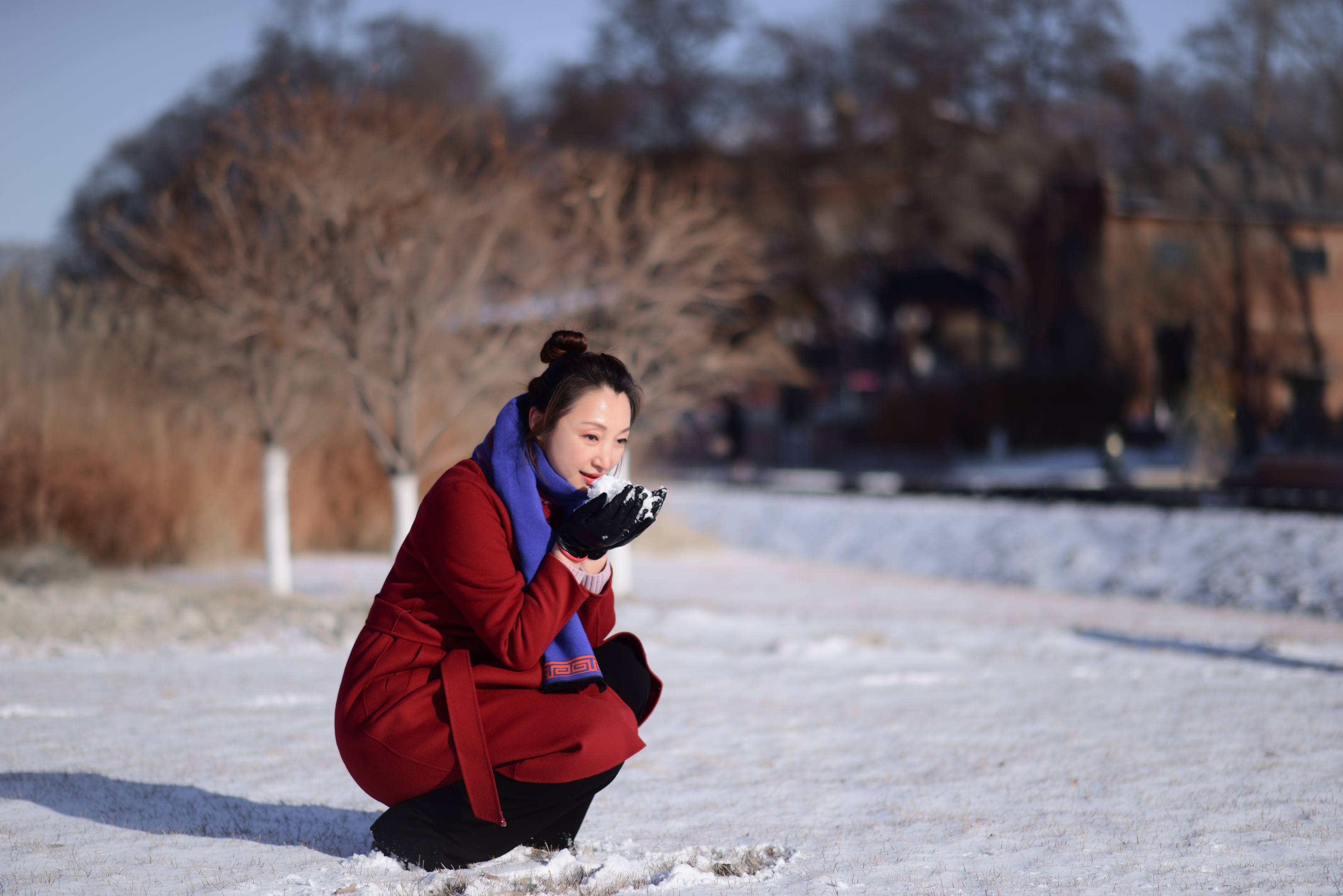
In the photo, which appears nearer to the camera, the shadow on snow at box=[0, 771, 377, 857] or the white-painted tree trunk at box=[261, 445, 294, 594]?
the shadow on snow at box=[0, 771, 377, 857]

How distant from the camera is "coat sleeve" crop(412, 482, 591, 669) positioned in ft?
9.36

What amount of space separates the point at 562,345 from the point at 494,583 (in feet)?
2.06

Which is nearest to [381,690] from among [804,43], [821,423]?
[821,423]

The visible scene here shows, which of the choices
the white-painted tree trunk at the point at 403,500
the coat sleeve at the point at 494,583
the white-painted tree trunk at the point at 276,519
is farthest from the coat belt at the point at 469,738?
the white-painted tree trunk at the point at 276,519

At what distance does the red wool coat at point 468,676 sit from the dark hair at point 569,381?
0.70ft

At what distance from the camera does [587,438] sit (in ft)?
9.73

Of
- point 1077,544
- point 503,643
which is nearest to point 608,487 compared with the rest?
point 503,643

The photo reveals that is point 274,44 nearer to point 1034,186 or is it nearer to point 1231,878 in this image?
point 1034,186

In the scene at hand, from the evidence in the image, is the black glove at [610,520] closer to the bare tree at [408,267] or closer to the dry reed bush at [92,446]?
the bare tree at [408,267]

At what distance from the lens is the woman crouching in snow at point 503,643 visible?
2879mm

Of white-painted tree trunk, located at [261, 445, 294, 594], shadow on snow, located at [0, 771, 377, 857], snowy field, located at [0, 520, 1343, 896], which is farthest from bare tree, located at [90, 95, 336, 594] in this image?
shadow on snow, located at [0, 771, 377, 857]

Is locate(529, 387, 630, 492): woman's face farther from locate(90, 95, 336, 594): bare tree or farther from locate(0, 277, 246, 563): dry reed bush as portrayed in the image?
locate(0, 277, 246, 563): dry reed bush

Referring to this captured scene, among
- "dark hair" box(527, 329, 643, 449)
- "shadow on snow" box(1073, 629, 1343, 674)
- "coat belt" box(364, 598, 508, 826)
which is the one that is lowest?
"shadow on snow" box(1073, 629, 1343, 674)

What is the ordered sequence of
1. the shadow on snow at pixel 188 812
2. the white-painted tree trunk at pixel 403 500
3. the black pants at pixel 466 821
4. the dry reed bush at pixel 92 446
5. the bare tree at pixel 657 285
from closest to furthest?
the black pants at pixel 466 821 < the shadow on snow at pixel 188 812 < the white-painted tree trunk at pixel 403 500 < the bare tree at pixel 657 285 < the dry reed bush at pixel 92 446
